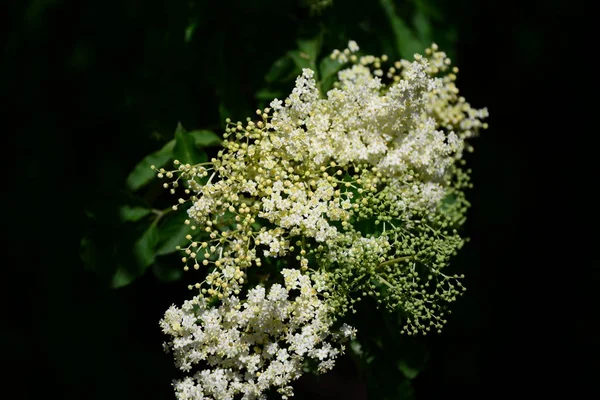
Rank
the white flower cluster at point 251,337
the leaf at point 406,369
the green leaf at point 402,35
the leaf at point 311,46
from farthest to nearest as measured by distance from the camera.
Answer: the green leaf at point 402,35, the leaf at point 311,46, the leaf at point 406,369, the white flower cluster at point 251,337

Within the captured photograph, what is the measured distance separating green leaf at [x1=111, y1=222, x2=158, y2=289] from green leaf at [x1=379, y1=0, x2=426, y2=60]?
0.70 meters

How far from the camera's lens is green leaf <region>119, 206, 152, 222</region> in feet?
4.10

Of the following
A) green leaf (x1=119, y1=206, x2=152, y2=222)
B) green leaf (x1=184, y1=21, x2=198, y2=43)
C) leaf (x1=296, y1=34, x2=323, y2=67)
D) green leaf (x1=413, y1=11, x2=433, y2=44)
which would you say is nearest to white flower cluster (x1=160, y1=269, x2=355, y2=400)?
green leaf (x1=119, y1=206, x2=152, y2=222)

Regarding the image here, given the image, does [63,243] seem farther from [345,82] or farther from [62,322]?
[345,82]

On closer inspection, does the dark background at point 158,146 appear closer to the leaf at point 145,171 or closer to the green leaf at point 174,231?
the leaf at point 145,171

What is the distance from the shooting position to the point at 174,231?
1.17m

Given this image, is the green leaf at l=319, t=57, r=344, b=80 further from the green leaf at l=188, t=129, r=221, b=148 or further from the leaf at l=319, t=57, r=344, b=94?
the green leaf at l=188, t=129, r=221, b=148

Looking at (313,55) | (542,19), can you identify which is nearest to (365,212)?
(313,55)

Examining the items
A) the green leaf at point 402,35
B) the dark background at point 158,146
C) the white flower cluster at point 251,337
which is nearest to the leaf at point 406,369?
the dark background at point 158,146

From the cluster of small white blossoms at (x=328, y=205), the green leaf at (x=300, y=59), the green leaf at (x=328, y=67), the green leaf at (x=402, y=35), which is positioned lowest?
the cluster of small white blossoms at (x=328, y=205)

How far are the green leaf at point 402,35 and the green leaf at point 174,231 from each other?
0.65m

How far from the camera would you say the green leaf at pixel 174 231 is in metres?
1.17

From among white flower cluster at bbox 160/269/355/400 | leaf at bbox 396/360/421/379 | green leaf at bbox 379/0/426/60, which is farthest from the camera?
green leaf at bbox 379/0/426/60

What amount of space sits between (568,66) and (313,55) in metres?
1.21
